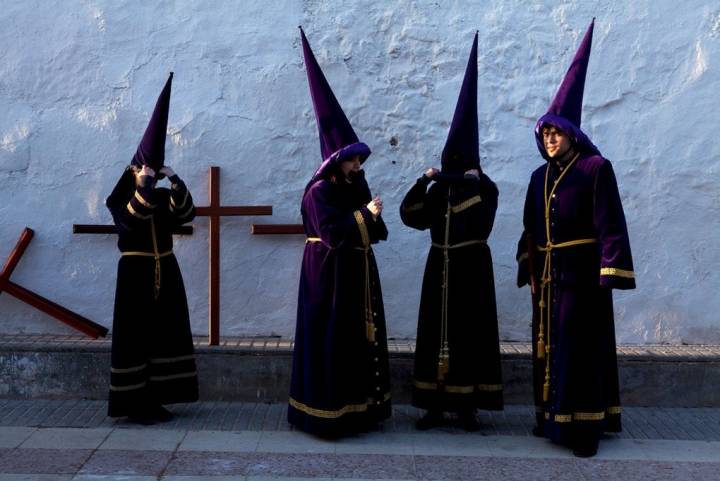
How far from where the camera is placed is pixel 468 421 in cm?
603

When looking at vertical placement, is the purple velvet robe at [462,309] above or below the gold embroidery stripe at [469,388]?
above

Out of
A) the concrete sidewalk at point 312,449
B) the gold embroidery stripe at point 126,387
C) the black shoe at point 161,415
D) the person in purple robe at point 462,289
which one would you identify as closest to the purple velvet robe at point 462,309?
the person in purple robe at point 462,289

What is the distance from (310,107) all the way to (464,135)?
64.1 inches

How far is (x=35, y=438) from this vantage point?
5.80 meters

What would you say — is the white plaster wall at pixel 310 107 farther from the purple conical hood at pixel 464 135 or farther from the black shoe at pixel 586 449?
the black shoe at pixel 586 449

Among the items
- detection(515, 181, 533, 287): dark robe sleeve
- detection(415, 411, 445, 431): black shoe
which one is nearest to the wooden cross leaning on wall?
detection(415, 411, 445, 431): black shoe

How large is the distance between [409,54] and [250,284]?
6.82 ft

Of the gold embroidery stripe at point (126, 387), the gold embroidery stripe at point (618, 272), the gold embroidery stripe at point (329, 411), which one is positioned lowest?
the gold embroidery stripe at point (329, 411)

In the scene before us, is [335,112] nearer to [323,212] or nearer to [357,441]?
[323,212]

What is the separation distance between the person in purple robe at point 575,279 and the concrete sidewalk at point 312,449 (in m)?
0.24

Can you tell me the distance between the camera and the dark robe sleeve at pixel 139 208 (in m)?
5.81

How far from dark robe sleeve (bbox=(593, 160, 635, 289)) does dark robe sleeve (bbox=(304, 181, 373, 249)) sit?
4.33 ft

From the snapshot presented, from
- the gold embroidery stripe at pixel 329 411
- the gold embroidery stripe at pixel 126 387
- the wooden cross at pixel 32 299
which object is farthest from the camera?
the wooden cross at pixel 32 299

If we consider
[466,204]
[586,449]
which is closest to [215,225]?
[466,204]
